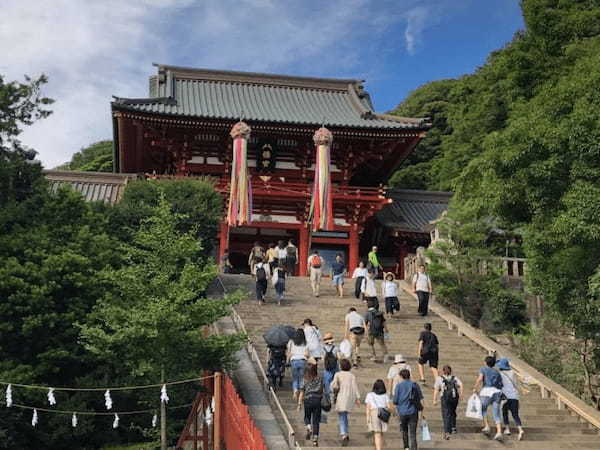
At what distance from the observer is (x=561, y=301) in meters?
13.2

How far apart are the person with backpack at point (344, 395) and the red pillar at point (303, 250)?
50.4ft

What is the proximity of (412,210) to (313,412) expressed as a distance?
2034 centimetres

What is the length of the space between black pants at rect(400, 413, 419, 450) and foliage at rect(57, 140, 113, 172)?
4221cm

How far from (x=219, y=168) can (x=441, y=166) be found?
66.9ft

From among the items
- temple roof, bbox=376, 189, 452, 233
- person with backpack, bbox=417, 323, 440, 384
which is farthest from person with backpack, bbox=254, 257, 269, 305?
temple roof, bbox=376, 189, 452, 233

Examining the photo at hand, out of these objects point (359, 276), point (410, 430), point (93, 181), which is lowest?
point (410, 430)

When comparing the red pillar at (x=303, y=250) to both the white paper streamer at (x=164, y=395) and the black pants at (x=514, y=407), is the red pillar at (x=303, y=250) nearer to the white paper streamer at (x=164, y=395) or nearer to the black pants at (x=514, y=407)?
the white paper streamer at (x=164, y=395)

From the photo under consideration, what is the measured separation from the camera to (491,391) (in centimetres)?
1075

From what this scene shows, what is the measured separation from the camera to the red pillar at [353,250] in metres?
25.7

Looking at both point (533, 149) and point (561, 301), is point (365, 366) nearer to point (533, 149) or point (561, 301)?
point (561, 301)

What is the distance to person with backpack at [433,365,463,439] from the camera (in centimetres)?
1043

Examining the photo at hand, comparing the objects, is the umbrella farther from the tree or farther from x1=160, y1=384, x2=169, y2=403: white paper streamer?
x1=160, y1=384, x2=169, y2=403: white paper streamer

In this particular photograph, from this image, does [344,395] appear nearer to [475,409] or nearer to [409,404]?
[409,404]

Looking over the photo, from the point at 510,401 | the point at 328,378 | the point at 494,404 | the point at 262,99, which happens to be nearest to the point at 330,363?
the point at 328,378
